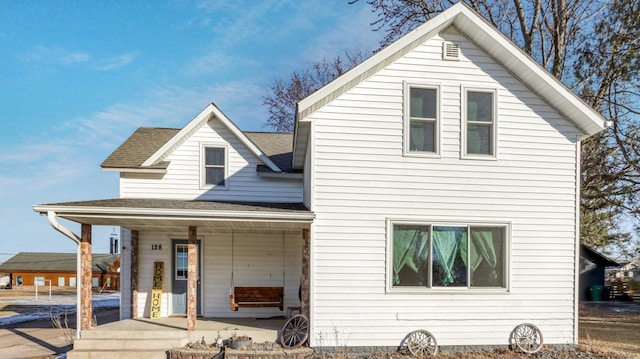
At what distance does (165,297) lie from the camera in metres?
10.9

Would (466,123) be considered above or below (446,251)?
above

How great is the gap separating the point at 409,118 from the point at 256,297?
591 cm

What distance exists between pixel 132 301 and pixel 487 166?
361 inches

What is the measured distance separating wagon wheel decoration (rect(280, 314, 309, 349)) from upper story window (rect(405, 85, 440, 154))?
13.4 ft

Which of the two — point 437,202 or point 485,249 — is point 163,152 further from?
point 485,249

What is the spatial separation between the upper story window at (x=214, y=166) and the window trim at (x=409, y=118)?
5.24 meters

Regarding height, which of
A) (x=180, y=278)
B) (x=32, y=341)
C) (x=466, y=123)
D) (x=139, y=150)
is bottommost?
(x=32, y=341)

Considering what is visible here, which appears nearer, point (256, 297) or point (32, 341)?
point (32, 341)

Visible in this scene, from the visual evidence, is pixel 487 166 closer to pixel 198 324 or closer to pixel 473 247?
pixel 473 247

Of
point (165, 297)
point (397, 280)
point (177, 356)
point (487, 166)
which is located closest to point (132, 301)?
point (165, 297)

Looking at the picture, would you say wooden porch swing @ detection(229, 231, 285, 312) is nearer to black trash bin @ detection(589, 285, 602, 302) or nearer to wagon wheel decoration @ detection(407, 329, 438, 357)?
wagon wheel decoration @ detection(407, 329, 438, 357)

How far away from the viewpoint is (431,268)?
8.30 metres

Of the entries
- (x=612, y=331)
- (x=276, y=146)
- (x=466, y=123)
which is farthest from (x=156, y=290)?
(x=612, y=331)

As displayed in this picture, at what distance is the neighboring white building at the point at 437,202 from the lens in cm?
812
